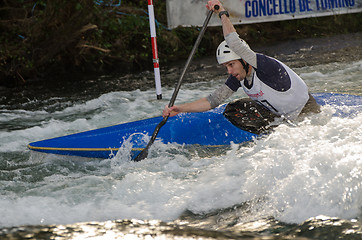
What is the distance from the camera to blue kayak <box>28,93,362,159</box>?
4191mm

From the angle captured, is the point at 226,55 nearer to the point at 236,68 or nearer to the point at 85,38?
the point at 236,68

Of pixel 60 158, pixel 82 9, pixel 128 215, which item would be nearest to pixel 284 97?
pixel 128 215

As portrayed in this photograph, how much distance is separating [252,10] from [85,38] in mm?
3025

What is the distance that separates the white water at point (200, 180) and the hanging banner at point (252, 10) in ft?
15.0

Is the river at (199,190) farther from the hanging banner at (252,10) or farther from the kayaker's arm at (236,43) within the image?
the hanging banner at (252,10)

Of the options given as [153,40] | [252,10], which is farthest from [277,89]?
[252,10]

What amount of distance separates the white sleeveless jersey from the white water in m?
0.16

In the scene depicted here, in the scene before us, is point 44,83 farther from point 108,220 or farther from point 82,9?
point 108,220

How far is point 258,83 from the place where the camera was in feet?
12.7

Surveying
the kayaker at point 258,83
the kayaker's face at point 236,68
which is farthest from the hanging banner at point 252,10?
the kayaker's face at point 236,68

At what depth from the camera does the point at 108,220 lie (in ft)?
10.1

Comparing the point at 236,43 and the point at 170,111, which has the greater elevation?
the point at 236,43

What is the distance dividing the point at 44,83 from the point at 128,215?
5.44 m

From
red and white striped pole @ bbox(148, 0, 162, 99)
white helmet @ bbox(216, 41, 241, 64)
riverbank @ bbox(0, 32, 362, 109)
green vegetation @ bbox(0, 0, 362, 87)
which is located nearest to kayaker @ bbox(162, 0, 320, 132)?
white helmet @ bbox(216, 41, 241, 64)
